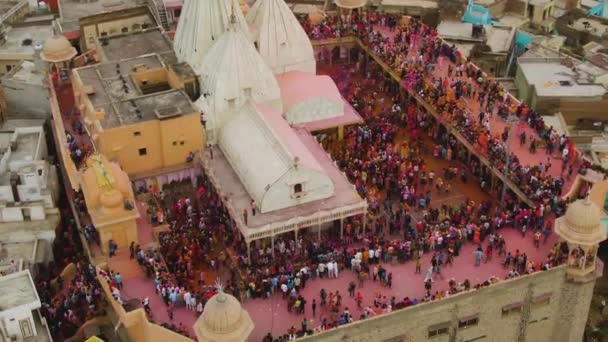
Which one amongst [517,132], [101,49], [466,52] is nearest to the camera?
[517,132]

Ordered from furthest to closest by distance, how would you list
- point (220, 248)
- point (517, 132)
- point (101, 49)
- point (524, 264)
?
1. point (101, 49)
2. point (517, 132)
3. point (220, 248)
4. point (524, 264)

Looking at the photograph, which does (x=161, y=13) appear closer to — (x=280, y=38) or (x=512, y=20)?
(x=280, y=38)

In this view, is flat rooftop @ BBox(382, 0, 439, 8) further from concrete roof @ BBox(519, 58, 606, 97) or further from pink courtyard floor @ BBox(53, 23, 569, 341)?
pink courtyard floor @ BBox(53, 23, 569, 341)

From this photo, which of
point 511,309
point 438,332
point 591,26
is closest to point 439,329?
point 438,332

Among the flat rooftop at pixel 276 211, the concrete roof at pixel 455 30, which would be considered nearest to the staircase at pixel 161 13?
the flat rooftop at pixel 276 211

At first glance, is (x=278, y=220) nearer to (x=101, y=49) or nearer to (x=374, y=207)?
(x=374, y=207)

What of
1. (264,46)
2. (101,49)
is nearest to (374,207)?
(264,46)

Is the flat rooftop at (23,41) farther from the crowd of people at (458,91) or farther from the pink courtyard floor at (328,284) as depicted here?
the pink courtyard floor at (328,284)
